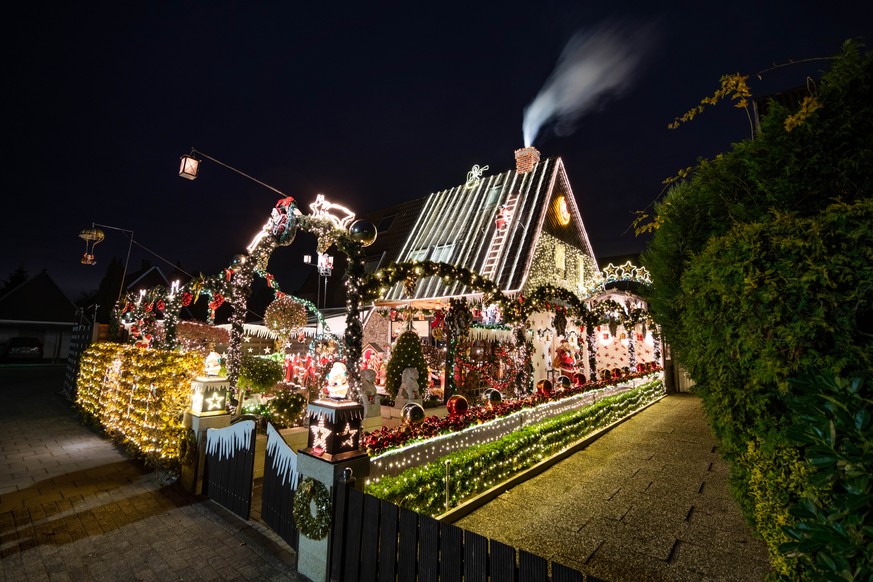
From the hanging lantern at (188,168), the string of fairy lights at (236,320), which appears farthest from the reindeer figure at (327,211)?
the hanging lantern at (188,168)

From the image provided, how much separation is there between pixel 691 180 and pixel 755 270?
Answer: 240 centimetres

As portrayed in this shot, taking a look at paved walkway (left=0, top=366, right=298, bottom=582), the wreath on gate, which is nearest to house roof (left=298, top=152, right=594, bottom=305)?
paved walkway (left=0, top=366, right=298, bottom=582)

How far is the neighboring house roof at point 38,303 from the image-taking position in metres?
27.8

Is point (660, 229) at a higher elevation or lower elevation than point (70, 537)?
higher

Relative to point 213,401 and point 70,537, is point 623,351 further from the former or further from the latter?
point 70,537

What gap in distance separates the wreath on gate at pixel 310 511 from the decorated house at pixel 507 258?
8388mm

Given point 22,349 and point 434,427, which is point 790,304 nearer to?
point 434,427

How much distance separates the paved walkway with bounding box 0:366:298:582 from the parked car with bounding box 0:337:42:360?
92.0 feet

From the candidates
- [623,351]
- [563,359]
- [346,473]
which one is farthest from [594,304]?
[346,473]

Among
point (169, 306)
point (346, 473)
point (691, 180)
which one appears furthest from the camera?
point (169, 306)

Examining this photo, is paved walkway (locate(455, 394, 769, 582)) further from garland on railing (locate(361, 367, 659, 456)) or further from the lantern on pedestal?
the lantern on pedestal

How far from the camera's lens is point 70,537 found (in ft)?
15.1

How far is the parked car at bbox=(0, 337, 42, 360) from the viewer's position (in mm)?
26328

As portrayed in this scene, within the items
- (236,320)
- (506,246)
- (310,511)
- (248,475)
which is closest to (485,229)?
(506,246)
